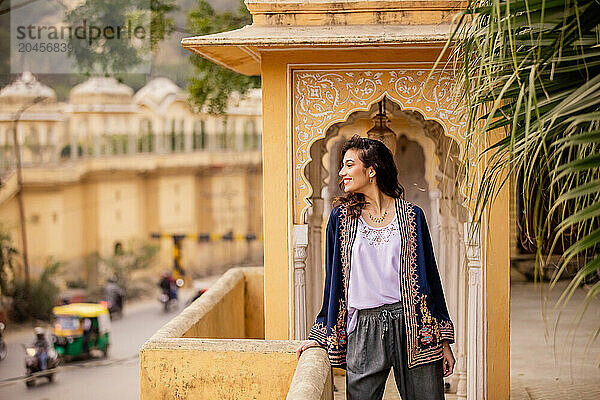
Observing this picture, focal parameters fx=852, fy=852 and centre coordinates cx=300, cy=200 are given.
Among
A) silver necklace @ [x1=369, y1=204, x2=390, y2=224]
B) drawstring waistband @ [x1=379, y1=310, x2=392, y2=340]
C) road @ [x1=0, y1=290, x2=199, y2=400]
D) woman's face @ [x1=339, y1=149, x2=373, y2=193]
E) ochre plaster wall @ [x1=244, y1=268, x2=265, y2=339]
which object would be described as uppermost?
woman's face @ [x1=339, y1=149, x2=373, y2=193]

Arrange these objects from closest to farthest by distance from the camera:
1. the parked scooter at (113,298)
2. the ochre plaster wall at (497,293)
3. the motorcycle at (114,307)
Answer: the ochre plaster wall at (497,293)
the motorcycle at (114,307)
the parked scooter at (113,298)

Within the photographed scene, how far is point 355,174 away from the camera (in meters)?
3.43

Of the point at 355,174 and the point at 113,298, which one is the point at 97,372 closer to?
the point at 113,298

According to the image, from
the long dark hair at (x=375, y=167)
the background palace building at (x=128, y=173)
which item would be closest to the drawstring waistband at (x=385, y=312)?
the long dark hair at (x=375, y=167)

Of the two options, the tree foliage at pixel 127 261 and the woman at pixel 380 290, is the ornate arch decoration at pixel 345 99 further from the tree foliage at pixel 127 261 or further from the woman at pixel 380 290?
the tree foliage at pixel 127 261

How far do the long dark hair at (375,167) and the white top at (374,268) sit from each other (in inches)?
4.3

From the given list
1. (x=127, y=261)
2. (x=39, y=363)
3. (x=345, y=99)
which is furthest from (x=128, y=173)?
(x=345, y=99)

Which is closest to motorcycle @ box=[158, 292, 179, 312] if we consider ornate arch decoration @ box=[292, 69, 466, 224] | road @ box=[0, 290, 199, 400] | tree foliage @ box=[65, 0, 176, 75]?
road @ box=[0, 290, 199, 400]

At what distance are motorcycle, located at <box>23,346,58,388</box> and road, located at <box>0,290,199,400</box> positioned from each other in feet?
0.61

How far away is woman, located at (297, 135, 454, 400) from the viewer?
3.39 meters

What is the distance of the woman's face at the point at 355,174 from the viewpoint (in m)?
3.43

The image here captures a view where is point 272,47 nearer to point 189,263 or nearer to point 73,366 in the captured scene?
point 73,366

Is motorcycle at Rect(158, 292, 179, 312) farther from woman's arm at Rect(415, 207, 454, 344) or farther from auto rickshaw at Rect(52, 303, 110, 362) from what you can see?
woman's arm at Rect(415, 207, 454, 344)

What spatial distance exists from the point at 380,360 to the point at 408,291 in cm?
30
